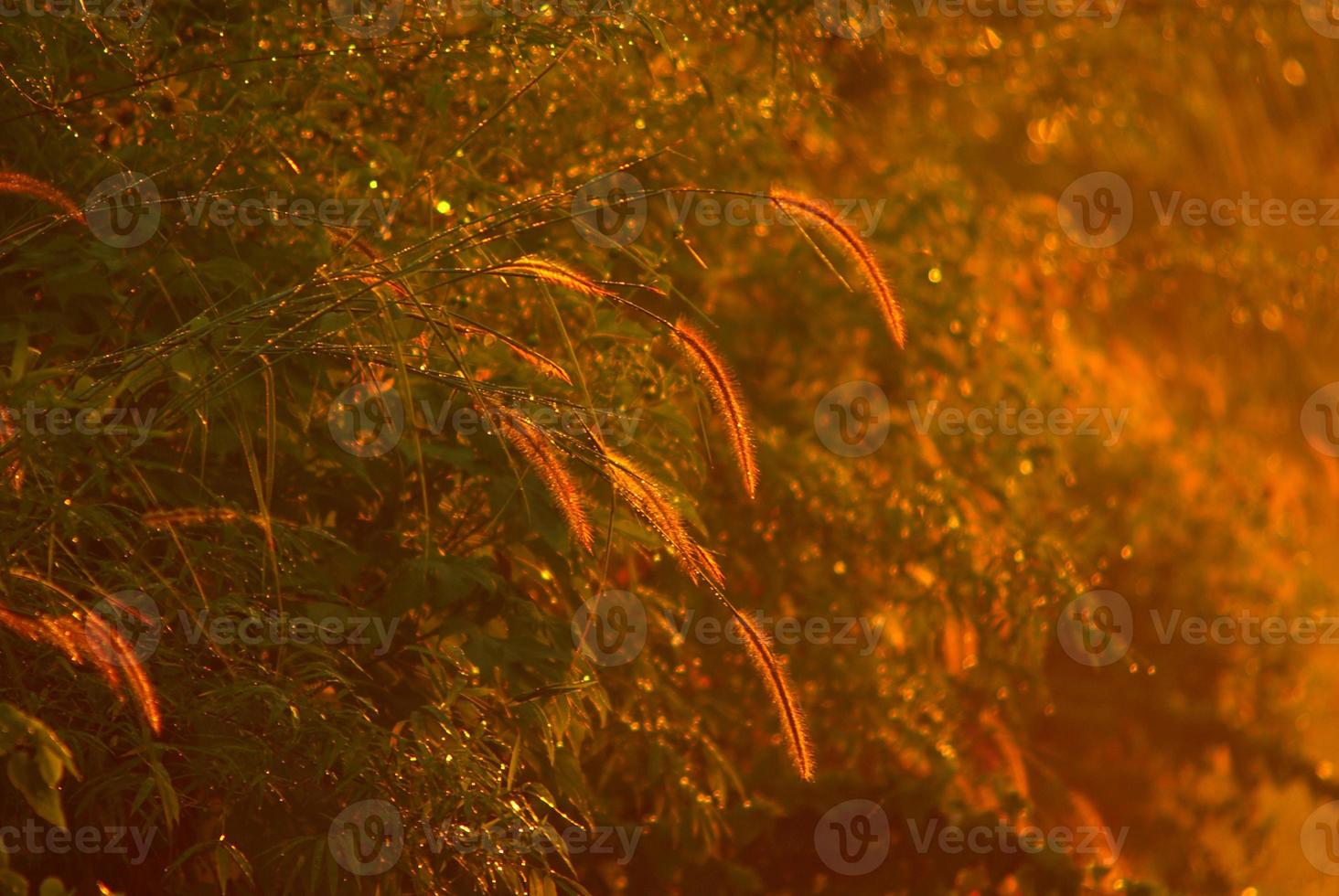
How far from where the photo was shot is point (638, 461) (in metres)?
2.59

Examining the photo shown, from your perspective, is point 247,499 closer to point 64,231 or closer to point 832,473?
point 64,231

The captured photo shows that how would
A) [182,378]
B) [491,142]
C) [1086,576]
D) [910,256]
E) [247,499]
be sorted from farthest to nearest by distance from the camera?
[1086,576]
[910,256]
[491,142]
[247,499]
[182,378]

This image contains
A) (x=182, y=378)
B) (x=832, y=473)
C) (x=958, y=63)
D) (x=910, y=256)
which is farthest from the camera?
(x=958, y=63)

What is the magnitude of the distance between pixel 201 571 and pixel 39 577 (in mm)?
433

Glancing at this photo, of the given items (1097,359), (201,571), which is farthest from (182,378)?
(1097,359)

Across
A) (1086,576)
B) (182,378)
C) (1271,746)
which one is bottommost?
(1271,746)

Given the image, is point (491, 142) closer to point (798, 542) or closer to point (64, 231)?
point (64, 231)

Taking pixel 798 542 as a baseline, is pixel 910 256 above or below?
above

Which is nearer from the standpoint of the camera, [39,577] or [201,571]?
[39,577]

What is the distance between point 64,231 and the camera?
239cm

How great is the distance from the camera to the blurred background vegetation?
6.46 feet

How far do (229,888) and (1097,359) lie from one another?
4239mm

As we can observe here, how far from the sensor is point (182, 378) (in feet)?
6.56

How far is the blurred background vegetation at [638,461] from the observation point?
1.97 metres
